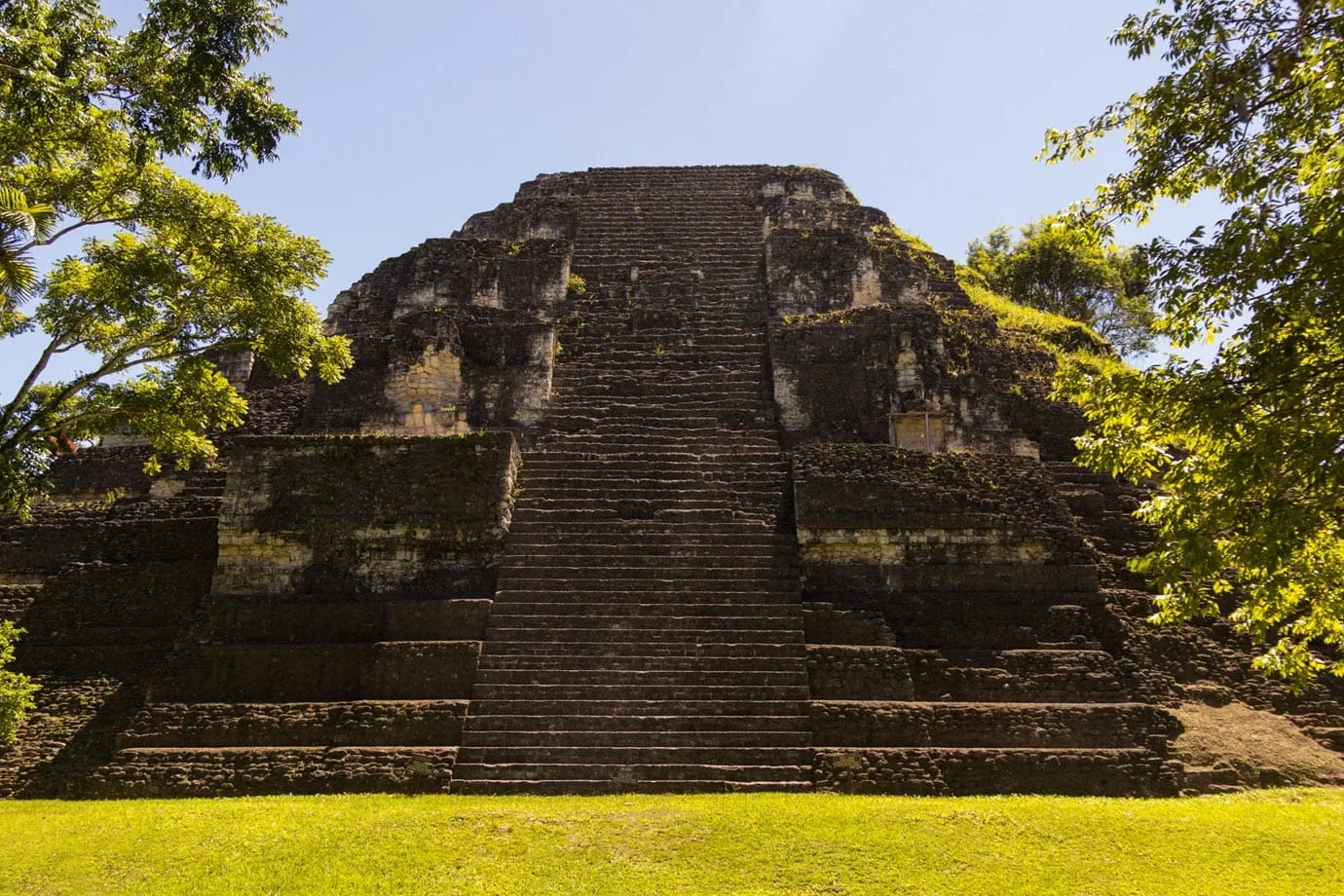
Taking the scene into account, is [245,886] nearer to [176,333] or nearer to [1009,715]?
[176,333]

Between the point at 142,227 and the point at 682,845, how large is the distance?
706 centimetres

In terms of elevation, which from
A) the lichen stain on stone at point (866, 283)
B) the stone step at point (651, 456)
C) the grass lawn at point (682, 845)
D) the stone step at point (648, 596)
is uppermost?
the lichen stain on stone at point (866, 283)

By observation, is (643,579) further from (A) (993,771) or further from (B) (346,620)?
(A) (993,771)

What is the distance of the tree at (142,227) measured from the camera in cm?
652

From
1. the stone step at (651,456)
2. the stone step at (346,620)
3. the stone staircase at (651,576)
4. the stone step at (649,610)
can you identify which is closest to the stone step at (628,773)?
the stone staircase at (651,576)

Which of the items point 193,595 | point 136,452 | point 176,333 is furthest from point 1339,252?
point 136,452

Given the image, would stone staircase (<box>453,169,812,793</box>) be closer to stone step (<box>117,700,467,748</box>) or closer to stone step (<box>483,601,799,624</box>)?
stone step (<box>483,601,799,624</box>)

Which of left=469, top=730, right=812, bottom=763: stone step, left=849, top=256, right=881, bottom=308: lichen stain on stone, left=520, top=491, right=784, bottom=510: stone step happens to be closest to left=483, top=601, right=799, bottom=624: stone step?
left=469, top=730, right=812, bottom=763: stone step

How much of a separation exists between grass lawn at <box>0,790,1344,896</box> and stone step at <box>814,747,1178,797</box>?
0.27 meters

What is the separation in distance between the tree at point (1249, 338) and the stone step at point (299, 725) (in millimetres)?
6900

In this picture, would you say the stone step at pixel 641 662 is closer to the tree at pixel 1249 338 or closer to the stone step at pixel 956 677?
the stone step at pixel 956 677

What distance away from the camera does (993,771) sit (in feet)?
29.8

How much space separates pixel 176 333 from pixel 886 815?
26.2 feet

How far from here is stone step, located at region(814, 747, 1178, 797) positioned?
8.95 metres
